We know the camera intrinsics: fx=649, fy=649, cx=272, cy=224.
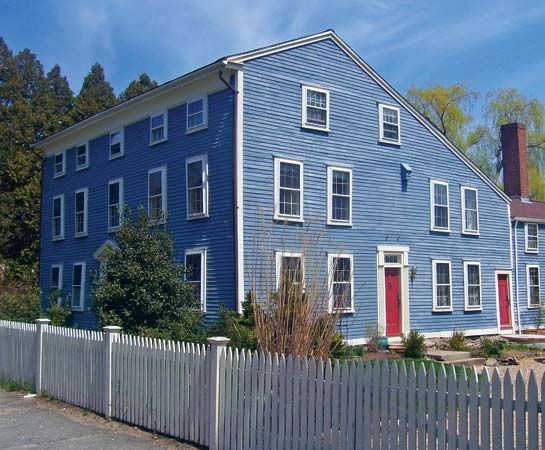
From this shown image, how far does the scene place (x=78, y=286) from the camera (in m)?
24.0

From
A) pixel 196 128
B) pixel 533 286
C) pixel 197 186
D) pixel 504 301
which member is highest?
pixel 196 128

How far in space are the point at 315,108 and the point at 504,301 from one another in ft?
37.1

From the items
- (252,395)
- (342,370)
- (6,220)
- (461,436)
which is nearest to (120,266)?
(252,395)

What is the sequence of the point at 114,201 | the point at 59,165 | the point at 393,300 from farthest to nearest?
1. the point at 59,165
2. the point at 114,201
3. the point at 393,300

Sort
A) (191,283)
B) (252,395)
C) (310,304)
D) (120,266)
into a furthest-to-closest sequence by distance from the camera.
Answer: (191,283), (120,266), (310,304), (252,395)

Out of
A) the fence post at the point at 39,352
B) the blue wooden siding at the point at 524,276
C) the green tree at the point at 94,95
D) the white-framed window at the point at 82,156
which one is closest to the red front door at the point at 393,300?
the blue wooden siding at the point at 524,276

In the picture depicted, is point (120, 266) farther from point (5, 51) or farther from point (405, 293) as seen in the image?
point (5, 51)

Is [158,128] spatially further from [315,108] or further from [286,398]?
[286,398]

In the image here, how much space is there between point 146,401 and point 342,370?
11.8 feet

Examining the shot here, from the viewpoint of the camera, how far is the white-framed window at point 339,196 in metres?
19.0

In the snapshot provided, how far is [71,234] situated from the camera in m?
24.9

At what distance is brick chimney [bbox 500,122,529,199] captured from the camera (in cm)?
2712

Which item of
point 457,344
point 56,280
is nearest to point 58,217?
point 56,280

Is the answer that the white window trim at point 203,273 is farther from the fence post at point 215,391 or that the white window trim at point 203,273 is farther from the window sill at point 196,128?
the fence post at point 215,391
